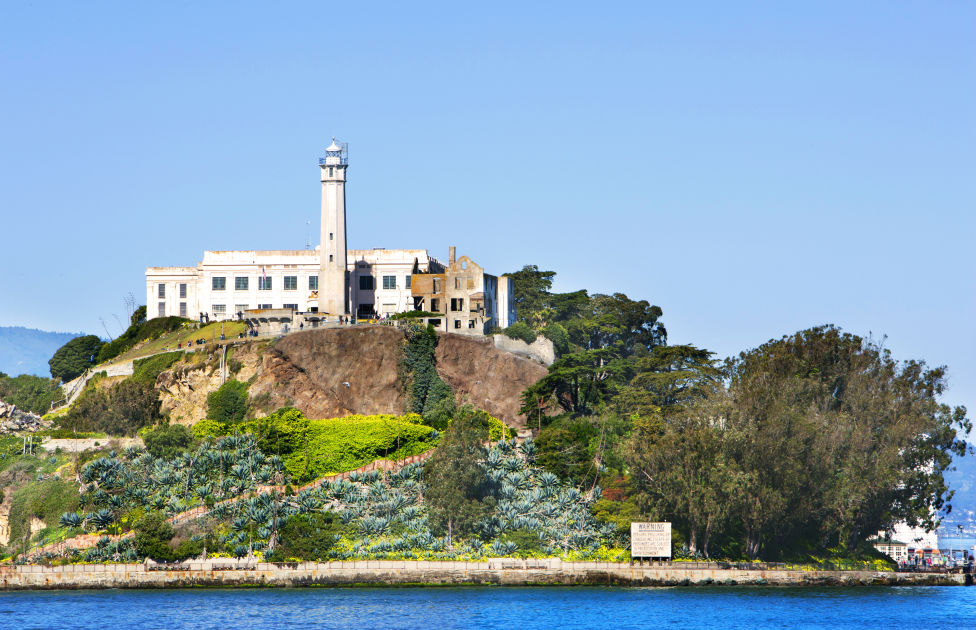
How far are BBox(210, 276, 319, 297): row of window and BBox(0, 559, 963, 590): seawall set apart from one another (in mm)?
41295

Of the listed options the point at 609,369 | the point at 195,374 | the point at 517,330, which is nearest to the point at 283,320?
the point at 195,374

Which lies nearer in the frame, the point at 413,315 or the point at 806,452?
the point at 806,452

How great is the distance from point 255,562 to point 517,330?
3547 centimetres

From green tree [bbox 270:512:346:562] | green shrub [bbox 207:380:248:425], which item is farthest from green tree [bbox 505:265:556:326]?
green tree [bbox 270:512:346:562]

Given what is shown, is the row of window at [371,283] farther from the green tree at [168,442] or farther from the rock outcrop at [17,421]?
the rock outcrop at [17,421]

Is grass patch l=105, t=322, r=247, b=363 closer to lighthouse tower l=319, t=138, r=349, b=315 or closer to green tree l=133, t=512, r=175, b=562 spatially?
lighthouse tower l=319, t=138, r=349, b=315

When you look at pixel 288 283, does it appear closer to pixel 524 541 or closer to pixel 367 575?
pixel 367 575

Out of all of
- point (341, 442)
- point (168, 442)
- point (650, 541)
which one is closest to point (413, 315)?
point (341, 442)

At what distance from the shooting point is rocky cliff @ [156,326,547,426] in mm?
98250

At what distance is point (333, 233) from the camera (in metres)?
110

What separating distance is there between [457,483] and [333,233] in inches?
1392

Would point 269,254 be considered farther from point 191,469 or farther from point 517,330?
point 191,469

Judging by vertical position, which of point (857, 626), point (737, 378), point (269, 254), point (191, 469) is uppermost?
point (269, 254)

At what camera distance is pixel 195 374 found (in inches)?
3952
